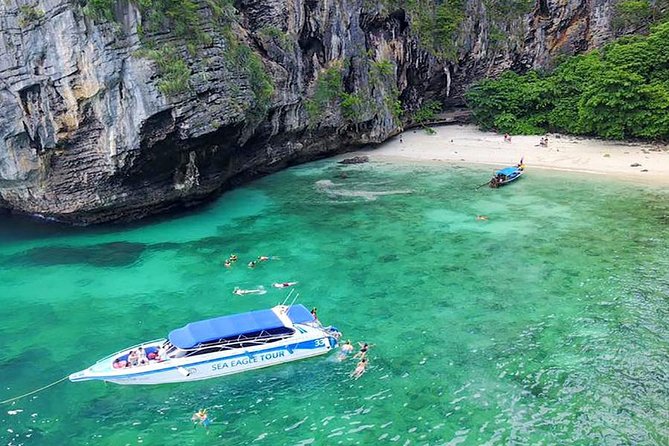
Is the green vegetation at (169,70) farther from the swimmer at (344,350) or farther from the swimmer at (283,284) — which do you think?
the swimmer at (344,350)

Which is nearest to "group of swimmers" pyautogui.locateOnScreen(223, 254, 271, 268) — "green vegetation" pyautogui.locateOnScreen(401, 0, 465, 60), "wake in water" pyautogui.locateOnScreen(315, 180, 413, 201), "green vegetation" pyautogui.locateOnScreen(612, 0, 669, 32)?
"wake in water" pyautogui.locateOnScreen(315, 180, 413, 201)

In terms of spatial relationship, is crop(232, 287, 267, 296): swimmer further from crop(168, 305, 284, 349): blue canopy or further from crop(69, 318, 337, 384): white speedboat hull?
crop(69, 318, 337, 384): white speedboat hull

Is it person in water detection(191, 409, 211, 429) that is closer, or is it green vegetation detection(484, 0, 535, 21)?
person in water detection(191, 409, 211, 429)

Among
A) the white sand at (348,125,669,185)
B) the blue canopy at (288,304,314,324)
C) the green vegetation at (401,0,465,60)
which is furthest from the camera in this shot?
the green vegetation at (401,0,465,60)

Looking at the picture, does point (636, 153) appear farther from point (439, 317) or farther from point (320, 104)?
point (439, 317)

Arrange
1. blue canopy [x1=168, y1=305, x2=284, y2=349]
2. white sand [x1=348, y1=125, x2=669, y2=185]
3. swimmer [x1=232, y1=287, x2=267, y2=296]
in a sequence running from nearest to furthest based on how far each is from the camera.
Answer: blue canopy [x1=168, y1=305, x2=284, y2=349]
swimmer [x1=232, y1=287, x2=267, y2=296]
white sand [x1=348, y1=125, x2=669, y2=185]

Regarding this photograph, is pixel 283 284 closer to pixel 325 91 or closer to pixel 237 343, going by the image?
pixel 237 343

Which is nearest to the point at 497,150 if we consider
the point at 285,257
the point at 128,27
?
the point at 285,257
